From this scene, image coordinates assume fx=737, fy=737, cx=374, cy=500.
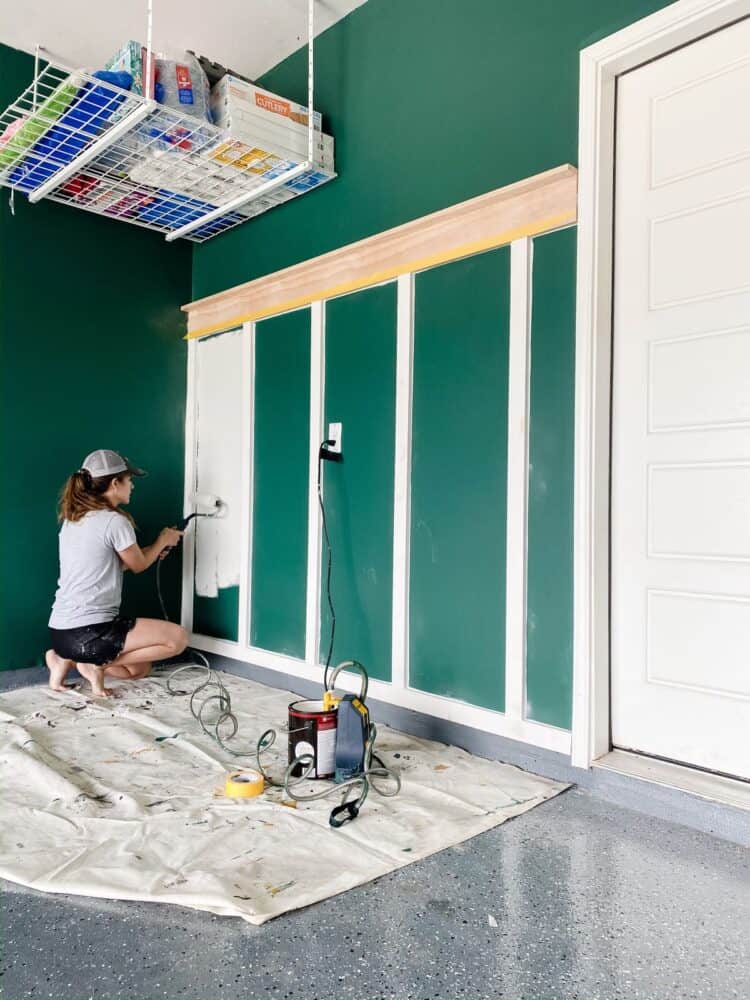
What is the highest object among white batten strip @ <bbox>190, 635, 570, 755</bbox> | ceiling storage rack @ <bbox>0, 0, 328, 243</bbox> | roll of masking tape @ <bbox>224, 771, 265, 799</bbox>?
ceiling storage rack @ <bbox>0, 0, 328, 243</bbox>

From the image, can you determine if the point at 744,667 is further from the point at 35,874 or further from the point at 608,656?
the point at 35,874

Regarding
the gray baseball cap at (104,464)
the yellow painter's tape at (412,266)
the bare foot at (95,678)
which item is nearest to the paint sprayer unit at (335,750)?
the bare foot at (95,678)

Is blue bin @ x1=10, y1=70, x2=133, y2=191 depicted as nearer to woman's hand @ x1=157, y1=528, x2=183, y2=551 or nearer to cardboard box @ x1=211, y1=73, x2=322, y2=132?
cardboard box @ x1=211, y1=73, x2=322, y2=132

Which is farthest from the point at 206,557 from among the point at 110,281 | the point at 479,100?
the point at 479,100

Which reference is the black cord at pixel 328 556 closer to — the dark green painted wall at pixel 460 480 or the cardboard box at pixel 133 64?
the dark green painted wall at pixel 460 480

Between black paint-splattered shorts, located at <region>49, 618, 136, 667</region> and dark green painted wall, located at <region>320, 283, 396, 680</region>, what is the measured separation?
3.16ft

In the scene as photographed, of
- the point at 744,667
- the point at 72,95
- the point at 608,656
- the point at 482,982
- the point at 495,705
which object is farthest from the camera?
the point at 72,95

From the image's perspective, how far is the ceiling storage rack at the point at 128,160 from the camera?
2.77 m

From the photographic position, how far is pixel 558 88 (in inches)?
94.9

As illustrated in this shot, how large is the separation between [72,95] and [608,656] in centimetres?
273

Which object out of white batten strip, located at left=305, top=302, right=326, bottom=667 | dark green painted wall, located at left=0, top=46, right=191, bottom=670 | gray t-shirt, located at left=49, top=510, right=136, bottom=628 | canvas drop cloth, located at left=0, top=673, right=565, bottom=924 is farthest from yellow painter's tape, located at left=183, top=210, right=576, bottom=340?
canvas drop cloth, located at left=0, top=673, right=565, bottom=924

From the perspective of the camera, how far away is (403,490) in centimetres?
286

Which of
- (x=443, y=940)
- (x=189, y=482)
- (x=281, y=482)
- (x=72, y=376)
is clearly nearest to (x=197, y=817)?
(x=443, y=940)

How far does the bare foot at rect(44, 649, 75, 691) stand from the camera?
336cm
